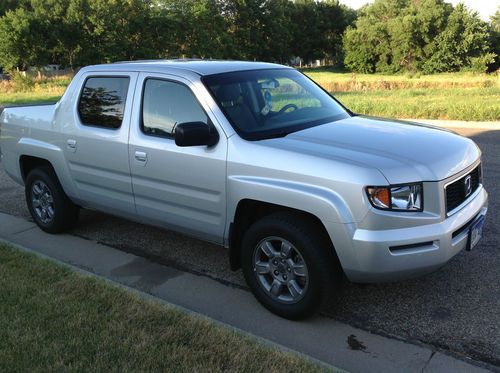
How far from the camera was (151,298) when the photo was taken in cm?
383

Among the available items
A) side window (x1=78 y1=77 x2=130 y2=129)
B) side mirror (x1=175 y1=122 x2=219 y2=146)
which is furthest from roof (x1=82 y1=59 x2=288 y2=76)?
side mirror (x1=175 y1=122 x2=219 y2=146)

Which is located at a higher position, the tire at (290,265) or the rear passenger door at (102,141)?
the rear passenger door at (102,141)

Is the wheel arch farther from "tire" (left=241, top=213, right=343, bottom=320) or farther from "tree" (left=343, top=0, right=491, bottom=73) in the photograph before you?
"tree" (left=343, top=0, right=491, bottom=73)

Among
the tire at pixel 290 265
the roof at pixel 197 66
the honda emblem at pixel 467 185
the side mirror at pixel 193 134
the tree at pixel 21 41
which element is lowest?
the tire at pixel 290 265

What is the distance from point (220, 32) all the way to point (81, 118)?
254ft

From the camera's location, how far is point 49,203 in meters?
5.61

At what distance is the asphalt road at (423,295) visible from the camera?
11.0ft

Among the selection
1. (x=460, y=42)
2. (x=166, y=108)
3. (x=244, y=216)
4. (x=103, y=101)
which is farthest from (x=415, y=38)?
(x=244, y=216)

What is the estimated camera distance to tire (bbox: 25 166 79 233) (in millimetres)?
5422

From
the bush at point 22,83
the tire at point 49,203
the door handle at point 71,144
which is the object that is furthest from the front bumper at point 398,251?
the bush at point 22,83

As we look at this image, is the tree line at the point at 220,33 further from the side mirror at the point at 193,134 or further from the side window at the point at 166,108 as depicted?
the side mirror at the point at 193,134

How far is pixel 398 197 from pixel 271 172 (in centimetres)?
85

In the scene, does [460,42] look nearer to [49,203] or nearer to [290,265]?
[49,203]

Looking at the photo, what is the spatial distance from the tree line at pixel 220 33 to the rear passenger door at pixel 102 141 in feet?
178
